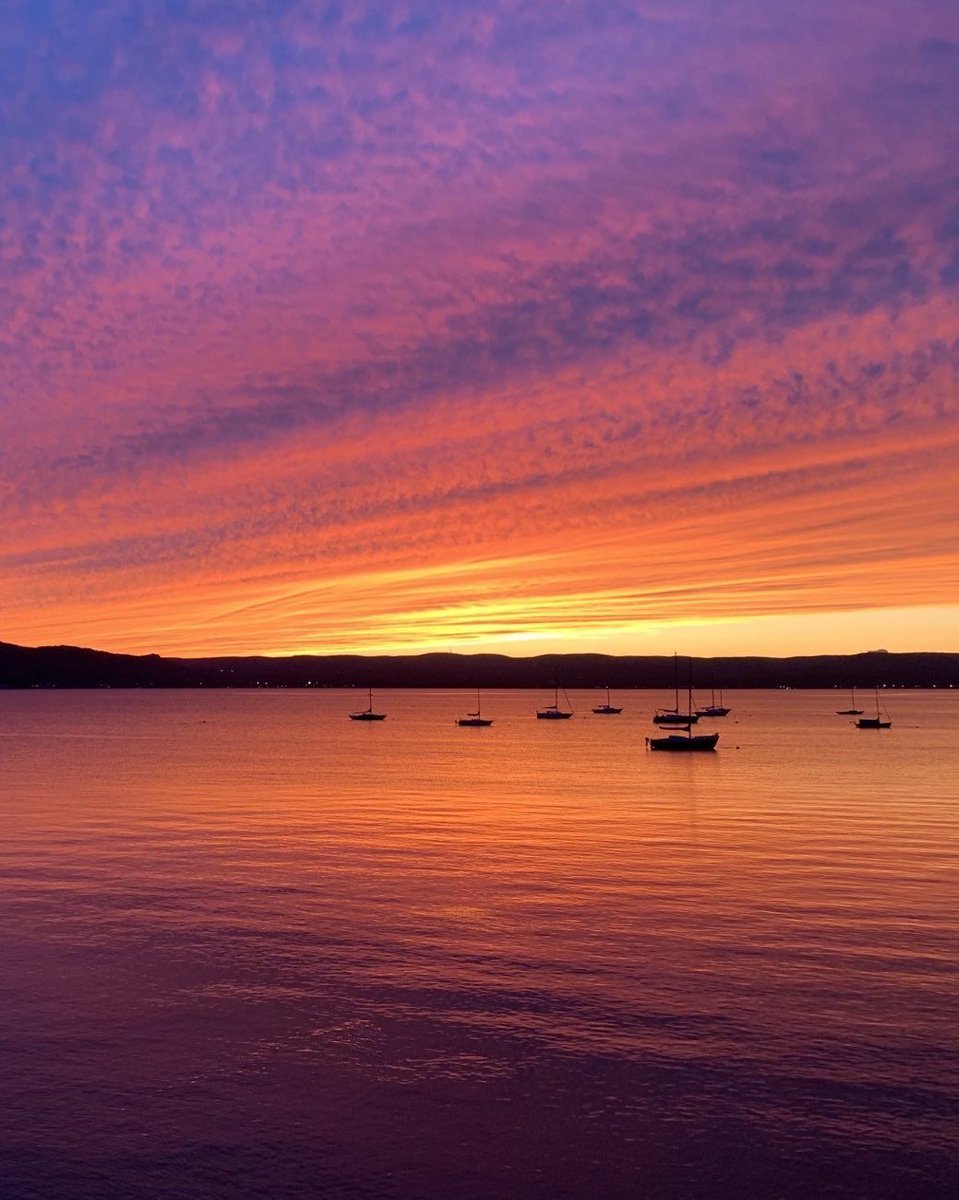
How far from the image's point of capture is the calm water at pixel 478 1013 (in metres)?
16.7

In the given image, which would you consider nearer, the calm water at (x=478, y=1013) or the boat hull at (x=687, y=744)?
the calm water at (x=478, y=1013)

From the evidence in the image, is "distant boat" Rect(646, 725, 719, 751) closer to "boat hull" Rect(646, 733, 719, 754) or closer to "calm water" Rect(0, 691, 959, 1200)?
"boat hull" Rect(646, 733, 719, 754)

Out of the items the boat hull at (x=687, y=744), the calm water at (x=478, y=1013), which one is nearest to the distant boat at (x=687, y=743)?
the boat hull at (x=687, y=744)

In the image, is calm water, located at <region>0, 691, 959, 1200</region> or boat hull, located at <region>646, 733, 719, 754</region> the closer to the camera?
calm water, located at <region>0, 691, 959, 1200</region>

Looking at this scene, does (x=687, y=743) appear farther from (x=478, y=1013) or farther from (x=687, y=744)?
(x=478, y=1013)

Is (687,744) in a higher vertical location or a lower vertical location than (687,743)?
lower

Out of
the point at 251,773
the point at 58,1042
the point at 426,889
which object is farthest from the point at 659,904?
the point at 251,773

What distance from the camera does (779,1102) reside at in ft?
61.2

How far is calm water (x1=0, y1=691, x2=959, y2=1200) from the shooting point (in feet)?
54.9

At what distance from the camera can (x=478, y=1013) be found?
23.7 meters

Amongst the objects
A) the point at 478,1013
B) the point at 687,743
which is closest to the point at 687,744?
the point at 687,743

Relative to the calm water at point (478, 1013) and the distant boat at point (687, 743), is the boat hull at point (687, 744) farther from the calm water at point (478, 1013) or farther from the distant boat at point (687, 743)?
the calm water at point (478, 1013)

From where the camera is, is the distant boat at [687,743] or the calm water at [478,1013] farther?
the distant boat at [687,743]

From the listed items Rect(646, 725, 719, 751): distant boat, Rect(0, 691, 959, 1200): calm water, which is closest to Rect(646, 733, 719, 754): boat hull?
Rect(646, 725, 719, 751): distant boat
